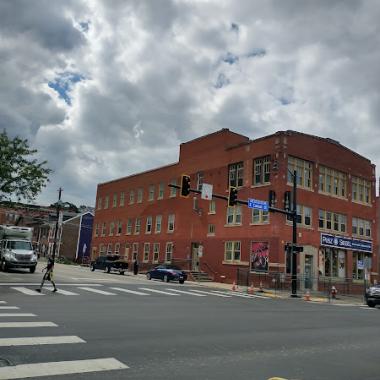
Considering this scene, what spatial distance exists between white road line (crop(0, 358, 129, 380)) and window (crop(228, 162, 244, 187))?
32.5m

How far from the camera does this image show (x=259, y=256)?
35.2 m

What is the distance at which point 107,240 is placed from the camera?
189 ft

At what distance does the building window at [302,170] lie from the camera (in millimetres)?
36469

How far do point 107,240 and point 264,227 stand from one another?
27.6 metres

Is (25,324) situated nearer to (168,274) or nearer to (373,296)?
(373,296)

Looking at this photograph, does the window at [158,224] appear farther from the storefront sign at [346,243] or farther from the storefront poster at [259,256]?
the storefront sign at [346,243]

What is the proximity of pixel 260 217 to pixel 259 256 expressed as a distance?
3038 millimetres

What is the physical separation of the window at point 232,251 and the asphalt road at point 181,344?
22.1 m

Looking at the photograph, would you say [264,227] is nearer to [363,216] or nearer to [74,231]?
[363,216]

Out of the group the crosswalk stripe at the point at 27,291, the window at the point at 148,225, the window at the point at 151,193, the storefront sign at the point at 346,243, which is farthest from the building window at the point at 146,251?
the crosswalk stripe at the point at 27,291

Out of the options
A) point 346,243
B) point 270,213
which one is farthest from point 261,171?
point 346,243

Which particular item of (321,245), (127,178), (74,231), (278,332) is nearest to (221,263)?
(321,245)

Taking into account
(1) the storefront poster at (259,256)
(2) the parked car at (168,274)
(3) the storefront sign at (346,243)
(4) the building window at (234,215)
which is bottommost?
(2) the parked car at (168,274)

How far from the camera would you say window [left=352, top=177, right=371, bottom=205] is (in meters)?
41.4
